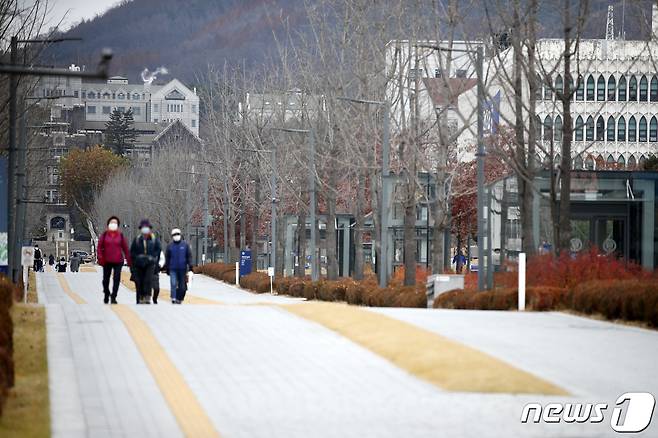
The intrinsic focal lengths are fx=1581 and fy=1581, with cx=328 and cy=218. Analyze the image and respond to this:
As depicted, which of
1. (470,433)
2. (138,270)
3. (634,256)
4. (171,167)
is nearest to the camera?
(470,433)

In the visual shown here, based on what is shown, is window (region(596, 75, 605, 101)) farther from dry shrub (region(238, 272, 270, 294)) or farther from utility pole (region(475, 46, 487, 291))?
utility pole (region(475, 46, 487, 291))

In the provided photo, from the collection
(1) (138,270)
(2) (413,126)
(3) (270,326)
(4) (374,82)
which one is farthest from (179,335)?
(4) (374,82)

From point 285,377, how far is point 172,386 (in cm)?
146

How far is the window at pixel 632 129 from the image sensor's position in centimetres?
11838

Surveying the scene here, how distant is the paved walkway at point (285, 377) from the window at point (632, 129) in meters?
94.9

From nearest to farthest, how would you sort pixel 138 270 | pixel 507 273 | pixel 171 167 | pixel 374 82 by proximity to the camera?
pixel 138 270 → pixel 507 273 → pixel 374 82 → pixel 171 167

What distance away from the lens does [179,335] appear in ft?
71.5

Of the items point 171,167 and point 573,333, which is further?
point 171,167

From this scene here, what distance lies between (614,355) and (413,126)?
2933 cm

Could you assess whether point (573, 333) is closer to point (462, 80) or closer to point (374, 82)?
point (462, 80)

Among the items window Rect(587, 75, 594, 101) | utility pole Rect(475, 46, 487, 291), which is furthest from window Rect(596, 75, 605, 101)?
utility pole Rect(475, 46, 487, 291)

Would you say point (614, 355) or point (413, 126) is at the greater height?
point (413, 126)

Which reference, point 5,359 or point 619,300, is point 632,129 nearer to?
point 619,300

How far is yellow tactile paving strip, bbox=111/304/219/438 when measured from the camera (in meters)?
14.2
